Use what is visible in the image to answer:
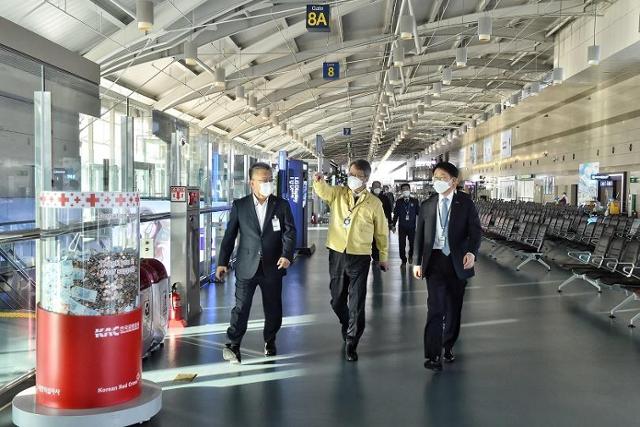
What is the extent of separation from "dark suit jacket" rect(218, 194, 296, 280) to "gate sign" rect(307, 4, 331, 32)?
9.68 m

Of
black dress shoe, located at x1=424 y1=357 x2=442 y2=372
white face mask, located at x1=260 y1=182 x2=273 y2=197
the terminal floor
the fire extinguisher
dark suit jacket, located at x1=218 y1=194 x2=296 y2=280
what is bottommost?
the terminal floor

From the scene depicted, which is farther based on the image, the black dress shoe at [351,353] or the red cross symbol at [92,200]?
the black dress shoe at [351,353]

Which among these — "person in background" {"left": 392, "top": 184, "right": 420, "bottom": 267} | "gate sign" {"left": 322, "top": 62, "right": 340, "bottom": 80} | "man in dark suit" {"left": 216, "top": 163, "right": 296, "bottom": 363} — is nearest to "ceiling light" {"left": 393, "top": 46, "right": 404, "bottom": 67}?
"gate sign" {"left": 322, "top": 62, "right": 340, "bottom": 80}

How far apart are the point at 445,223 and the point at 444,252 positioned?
0.76 feet

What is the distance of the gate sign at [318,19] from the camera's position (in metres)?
14.1

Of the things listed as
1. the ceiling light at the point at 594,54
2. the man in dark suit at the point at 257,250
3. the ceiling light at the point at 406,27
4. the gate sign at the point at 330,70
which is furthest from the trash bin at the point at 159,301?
the gate sign at the point at 330,70

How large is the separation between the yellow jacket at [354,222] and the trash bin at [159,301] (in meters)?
1.46

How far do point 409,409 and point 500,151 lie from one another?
142 feet

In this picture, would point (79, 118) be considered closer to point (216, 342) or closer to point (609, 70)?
point (216, 342)

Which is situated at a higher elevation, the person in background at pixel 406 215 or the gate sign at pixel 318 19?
the gate sign at pixel 318 19

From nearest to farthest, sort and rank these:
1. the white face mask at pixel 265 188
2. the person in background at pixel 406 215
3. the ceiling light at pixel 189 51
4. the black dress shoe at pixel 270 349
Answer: the white face mask at pixel 265 188 → the black dress shoe at pixel 270 349 → the person in background at pixel 406 215 → the ceiling light at pixel 189 51

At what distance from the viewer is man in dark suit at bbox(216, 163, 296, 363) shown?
198 inches

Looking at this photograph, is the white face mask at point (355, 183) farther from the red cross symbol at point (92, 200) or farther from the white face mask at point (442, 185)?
the red cross symbol at point (92, 200)

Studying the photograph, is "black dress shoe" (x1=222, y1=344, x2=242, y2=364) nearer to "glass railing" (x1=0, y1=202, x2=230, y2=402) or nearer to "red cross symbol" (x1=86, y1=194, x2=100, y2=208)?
"glass railing" (x1=0, y1=202, x2=230, y2=402)
